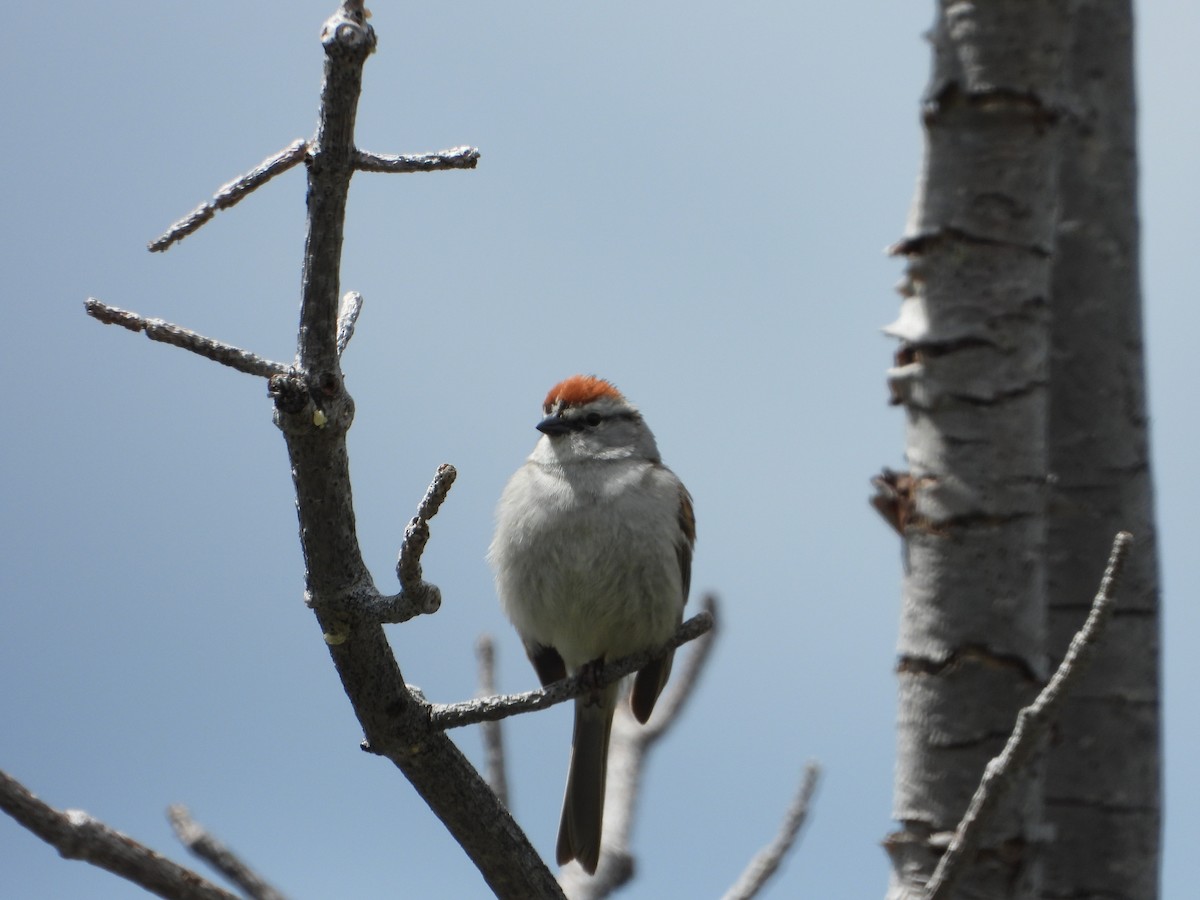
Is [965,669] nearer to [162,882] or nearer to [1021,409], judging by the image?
[1021,409]

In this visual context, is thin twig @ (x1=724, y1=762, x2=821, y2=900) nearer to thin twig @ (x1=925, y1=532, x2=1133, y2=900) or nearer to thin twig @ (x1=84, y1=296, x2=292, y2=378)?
thin twig @ (x1=925, y1=532, x2=1133, y2=900)

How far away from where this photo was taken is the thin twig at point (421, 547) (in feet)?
6.86

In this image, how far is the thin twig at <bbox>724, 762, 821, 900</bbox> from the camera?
13.2 ft

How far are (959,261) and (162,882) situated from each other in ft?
7.17

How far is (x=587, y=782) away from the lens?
517cm

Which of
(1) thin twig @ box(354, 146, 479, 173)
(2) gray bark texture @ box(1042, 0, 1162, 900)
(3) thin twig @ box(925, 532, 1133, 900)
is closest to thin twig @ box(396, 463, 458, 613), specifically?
(1) thin twig @ box(354, 146, 479, 173)

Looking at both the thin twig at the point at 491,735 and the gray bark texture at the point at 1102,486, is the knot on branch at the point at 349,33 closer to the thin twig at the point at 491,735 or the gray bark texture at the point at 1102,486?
the gray bark texture at the point at 1102,486

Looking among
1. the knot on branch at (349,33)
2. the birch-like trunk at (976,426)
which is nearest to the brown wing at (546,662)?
the birch-like trunk at (976,426)

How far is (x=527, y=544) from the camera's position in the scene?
495 cm

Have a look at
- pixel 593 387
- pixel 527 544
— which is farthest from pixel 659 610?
pixel 593 387

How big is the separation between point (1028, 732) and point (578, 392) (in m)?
3.45

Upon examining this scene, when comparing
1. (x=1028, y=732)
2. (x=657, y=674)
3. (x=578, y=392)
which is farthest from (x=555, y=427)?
(x=1028, y=732)

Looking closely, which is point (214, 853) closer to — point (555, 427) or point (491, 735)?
Result: point (491, 735)

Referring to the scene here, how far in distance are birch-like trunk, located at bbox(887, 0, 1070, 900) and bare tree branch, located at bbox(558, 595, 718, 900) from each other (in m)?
1.68
